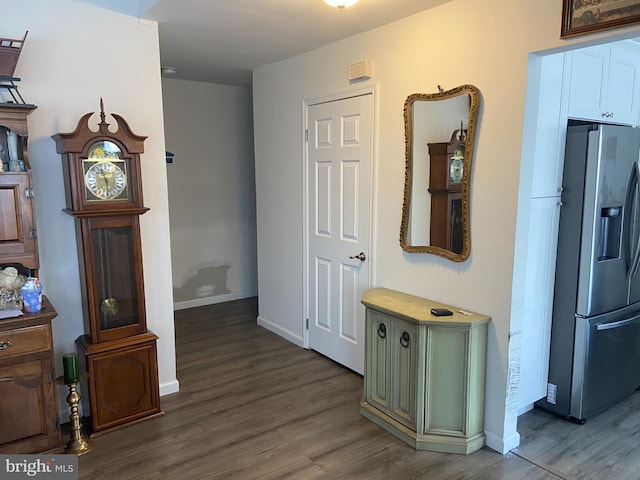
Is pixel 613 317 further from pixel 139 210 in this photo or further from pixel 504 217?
pixel 139 210

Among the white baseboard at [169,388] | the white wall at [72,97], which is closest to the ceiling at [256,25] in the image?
the white wall at [72,97]

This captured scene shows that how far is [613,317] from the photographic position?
286 centimetres

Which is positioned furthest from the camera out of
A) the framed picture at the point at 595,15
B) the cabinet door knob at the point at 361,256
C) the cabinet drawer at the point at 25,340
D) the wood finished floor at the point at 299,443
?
the cabinet door knob at the point at 361,256

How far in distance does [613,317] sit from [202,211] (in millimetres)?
3953

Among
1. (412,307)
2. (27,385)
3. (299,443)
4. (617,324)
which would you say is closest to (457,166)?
(412,307)

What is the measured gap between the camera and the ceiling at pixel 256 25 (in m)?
2.55

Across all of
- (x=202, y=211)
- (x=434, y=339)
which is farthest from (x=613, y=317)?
(x=202, y=211)

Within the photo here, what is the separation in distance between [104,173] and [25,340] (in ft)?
3.13

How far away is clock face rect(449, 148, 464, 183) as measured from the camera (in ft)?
8.30

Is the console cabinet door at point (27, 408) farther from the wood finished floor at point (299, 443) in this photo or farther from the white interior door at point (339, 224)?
the white interior door at point (339, 224)

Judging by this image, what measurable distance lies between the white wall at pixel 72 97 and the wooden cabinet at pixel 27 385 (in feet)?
1.47

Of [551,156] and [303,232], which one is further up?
[551,156]

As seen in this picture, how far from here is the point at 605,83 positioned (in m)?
2.88

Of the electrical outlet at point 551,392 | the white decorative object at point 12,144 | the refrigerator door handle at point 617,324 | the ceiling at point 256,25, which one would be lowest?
the electrical outlet at point 551,392
